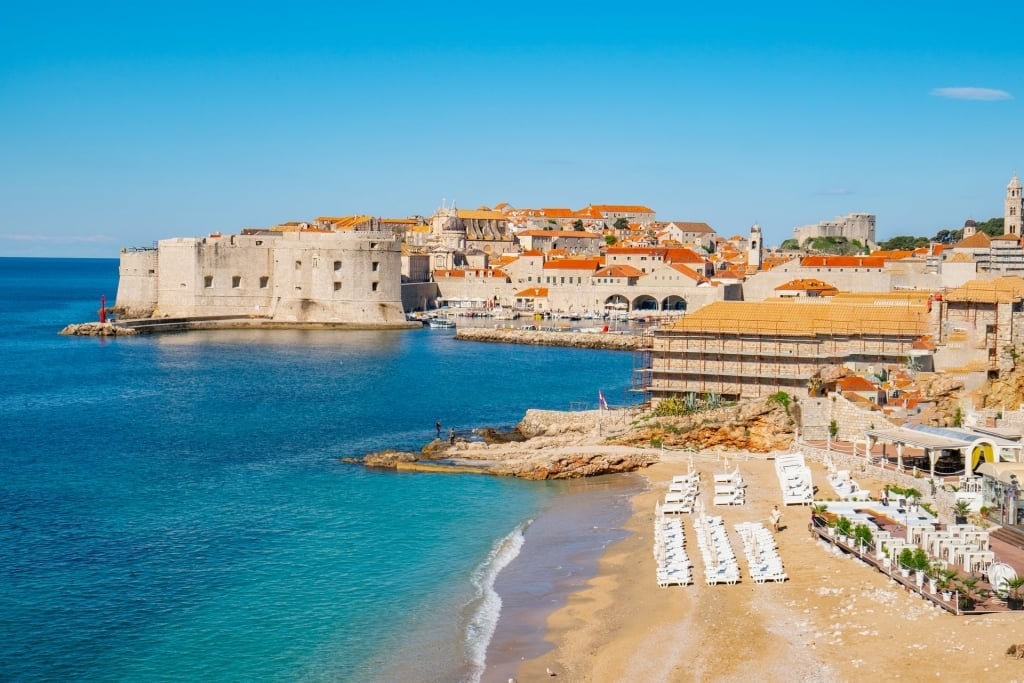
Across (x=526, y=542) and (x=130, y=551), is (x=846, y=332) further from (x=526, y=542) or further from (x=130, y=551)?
(x=130, y=551)

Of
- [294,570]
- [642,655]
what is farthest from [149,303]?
[642,655]

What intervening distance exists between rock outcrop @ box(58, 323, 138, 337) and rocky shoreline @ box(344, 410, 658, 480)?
115 ft

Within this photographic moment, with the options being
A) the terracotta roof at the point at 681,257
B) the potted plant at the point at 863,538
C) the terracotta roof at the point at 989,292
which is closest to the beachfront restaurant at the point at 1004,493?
the potted plant at the point at 863,538

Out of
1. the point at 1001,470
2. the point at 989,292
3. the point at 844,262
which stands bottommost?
the point at 1001,470

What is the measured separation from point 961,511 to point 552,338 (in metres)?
40.2

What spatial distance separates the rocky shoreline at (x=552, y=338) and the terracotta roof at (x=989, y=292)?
24982mm

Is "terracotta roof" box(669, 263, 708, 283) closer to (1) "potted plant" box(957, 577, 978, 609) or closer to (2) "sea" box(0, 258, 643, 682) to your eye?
(2) "sea" box(0, 258, 643, 682)

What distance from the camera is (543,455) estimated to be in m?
22.0

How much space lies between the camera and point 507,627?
1303 centimetres

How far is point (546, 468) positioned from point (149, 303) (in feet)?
153

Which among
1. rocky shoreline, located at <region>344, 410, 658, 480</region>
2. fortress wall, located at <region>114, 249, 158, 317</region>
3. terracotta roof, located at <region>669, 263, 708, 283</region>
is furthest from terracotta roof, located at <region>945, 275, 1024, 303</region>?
fortress wall, located at <region>114, 249, 158, 317</region>

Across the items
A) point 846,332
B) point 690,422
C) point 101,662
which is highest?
point 846,332

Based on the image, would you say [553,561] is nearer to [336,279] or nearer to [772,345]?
[772,345]

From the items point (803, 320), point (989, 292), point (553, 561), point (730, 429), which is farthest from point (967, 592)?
point (989, 292)
